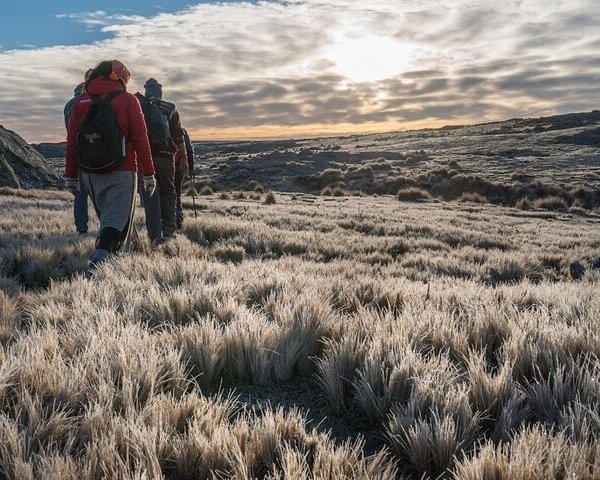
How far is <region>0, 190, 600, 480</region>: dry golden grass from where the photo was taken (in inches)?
66.9

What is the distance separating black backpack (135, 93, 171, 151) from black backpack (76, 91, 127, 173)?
2.35 meters

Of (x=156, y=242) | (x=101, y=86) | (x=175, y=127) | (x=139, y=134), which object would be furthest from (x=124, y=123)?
(x=175, y=127)

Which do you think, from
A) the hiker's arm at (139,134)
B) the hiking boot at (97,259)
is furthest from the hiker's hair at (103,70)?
the hiking boot at (97,259)

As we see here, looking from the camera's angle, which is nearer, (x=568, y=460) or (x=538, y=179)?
(x=568, y=460)

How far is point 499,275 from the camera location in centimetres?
765

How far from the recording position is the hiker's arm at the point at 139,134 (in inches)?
217

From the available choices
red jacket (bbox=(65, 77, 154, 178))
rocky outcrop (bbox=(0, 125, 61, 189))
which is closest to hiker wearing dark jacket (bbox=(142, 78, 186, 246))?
red jacket (bbox=(65, 77, 154, 178))

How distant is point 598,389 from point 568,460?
646 millimetres

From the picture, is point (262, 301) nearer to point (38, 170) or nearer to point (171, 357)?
point (171, 357)

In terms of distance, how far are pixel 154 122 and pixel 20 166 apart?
56.7 ft

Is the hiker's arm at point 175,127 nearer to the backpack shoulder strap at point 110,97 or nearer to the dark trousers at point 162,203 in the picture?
the dark trousers at point 162,203

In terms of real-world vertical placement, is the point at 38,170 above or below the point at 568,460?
above

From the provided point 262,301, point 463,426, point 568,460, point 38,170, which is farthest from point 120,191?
point 38,170

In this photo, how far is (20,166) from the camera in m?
21.7
